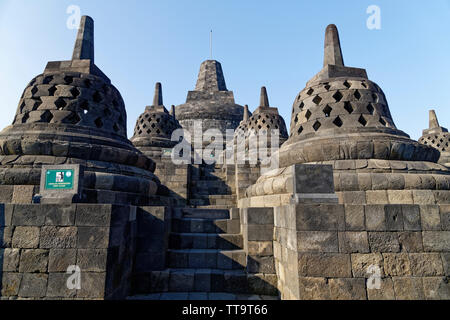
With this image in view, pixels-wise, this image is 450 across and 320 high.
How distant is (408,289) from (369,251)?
597mm

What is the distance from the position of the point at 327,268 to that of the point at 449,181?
3346 millimetres

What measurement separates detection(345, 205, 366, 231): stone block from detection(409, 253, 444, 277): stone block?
0.70 m

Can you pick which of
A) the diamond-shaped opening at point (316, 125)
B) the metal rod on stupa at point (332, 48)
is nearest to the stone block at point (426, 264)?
the diamond-shaped opening at point (316, 125)

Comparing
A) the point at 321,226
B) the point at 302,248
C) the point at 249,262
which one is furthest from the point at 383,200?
the point at 249,262

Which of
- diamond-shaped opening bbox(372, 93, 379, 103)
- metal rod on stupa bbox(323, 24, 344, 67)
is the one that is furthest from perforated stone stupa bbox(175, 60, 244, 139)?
diamond-shaped opening bbox(372, 93, 379, 103)

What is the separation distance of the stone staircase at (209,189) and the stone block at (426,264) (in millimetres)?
5914

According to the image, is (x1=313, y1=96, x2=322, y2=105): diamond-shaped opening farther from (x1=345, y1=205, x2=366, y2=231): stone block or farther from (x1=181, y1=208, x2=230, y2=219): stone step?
(x1=345, y1=205, x2=366, y2=231): stone block

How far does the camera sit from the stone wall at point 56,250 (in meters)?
2.89

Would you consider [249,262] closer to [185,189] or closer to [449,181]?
[449,181]

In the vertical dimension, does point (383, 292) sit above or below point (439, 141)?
below

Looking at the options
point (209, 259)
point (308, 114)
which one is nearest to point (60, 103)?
point (209, 259)

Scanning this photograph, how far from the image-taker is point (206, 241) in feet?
15.5

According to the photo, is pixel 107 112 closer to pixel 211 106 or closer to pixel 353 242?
pixel 353 242

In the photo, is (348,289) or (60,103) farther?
(60,103)
